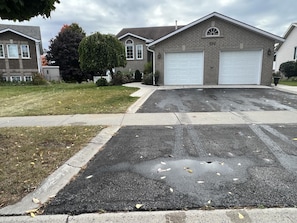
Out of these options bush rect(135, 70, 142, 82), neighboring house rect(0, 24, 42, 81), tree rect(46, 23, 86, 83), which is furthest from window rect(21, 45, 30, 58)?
bush rect(135, 70, 142, 82)

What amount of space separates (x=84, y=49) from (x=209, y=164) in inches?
606

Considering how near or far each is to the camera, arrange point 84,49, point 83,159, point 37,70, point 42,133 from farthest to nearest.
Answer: point 37,70 < point 84,49 < point 42,133 < point 83,159

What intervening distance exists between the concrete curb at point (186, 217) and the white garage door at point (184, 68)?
50.7ft

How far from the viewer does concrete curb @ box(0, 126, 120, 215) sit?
267 cm

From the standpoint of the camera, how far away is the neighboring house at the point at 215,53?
651 inches

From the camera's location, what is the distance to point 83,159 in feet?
13.4

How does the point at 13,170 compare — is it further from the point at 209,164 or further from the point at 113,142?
the point at 209,164

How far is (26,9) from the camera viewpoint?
4.32 meters

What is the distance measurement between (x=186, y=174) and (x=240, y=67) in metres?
15.6

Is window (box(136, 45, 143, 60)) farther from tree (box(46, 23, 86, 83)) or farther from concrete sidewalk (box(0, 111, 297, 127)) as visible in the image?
concrete sidewalk (box(0, 111, 297, 127))

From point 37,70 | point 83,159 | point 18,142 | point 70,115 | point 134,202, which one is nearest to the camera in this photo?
point 134,202

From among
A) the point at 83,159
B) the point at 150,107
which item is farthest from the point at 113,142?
the point at 150,107

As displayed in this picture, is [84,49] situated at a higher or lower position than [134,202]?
higher

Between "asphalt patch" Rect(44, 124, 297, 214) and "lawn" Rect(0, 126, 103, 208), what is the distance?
0.55m
